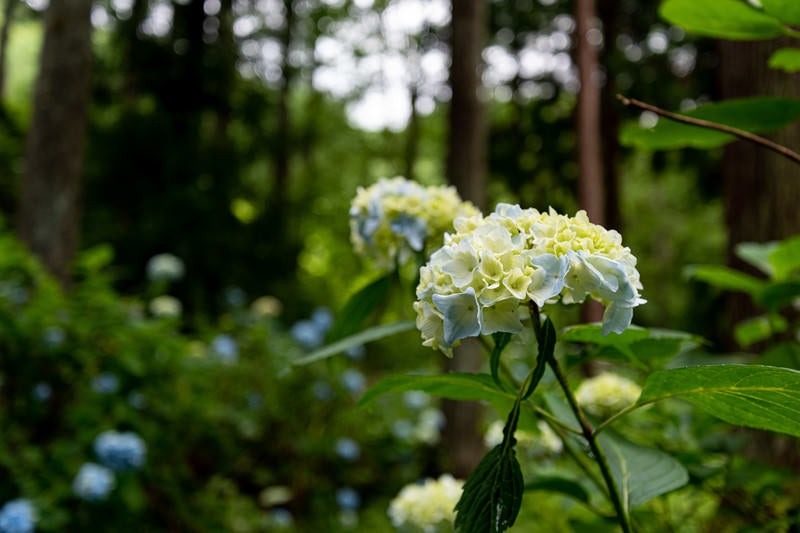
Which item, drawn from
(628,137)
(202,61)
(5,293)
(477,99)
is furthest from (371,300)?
(202,61)

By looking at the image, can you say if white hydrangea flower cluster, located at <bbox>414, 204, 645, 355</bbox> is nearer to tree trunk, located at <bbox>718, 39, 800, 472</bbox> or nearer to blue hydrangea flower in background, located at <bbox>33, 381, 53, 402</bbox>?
tree trunk, located at <bbox>718, 39, 800, 472</bbox>

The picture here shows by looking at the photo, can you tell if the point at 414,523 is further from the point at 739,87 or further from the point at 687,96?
the point at 687,96

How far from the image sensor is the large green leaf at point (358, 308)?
1.01 meters

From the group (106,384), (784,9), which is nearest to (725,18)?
(784,9)

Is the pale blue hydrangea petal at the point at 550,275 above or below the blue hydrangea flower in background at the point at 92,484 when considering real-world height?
above

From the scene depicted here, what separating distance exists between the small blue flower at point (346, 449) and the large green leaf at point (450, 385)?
300 centimetres

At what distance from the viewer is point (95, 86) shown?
743 centimetres

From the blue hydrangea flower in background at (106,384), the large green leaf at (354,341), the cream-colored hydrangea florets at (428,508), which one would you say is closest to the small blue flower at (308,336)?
the blue hydrangea flower in background at (106,384)

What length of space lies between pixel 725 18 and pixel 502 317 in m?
0.54

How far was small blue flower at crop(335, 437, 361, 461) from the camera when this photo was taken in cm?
365

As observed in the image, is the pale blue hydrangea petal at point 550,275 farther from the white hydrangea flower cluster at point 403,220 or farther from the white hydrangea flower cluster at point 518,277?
the white hydrangea flower cluster at point 403,220

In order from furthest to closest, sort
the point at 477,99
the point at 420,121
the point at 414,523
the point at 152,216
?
1. the point at 420,121
2. the point at 152,216
3. the point at 477,99
4. the point at 414,523

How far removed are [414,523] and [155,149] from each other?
6.07 metres

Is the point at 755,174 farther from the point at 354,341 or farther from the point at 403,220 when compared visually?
the point at 354,341
